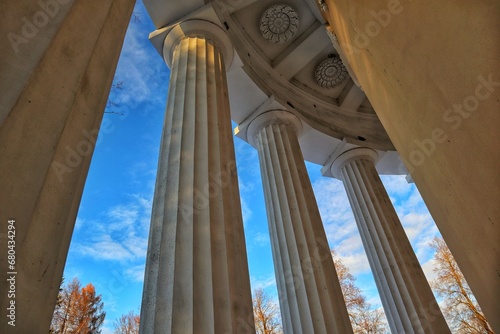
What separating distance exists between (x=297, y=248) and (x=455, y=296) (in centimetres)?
3264

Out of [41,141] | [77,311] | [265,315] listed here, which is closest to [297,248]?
[41,141]

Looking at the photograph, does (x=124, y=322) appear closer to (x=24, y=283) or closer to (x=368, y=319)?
(x=368, y=319)

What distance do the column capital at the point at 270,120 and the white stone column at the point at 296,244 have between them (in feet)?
1.43

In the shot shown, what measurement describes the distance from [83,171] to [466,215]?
4214 mm

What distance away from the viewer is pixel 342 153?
73.0 feet

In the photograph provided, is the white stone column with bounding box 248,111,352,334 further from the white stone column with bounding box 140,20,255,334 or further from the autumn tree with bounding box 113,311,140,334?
the autumn tree with bounding box 113,311,140,334

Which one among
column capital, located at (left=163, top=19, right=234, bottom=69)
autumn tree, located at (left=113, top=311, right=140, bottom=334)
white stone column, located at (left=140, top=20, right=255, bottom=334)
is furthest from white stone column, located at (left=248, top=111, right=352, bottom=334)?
autumn tree, located at (left=113, top=311, right=140, bottom=334)

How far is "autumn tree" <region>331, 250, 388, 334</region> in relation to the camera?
3447 cm

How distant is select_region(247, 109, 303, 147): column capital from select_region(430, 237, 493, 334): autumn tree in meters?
28.9

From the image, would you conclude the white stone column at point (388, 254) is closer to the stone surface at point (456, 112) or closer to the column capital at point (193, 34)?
the column capital at point (193, 34)

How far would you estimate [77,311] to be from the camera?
35.7 meters

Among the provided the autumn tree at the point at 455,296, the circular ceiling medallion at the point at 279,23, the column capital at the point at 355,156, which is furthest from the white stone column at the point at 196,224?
the autumn tree at the point at 455,296

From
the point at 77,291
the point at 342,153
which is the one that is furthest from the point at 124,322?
the point at 342,153

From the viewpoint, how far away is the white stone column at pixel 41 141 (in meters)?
2.49
